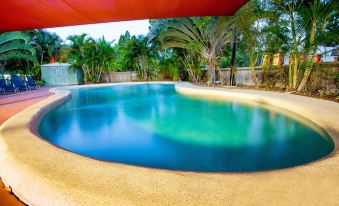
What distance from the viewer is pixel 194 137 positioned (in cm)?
523

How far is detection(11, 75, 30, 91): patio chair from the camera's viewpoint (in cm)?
1332

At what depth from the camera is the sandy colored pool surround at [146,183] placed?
74.3 inches

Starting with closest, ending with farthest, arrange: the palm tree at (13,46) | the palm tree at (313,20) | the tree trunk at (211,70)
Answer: the palm tree at (313,20)
the palm tree at (13,46)
the tree trunk at (211,70)

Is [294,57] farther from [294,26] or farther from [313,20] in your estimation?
[313,20]

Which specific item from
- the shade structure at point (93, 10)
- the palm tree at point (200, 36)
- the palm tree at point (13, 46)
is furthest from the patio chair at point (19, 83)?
the palm tree at point (200, 36)

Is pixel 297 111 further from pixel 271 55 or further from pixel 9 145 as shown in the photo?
pixel 9 145

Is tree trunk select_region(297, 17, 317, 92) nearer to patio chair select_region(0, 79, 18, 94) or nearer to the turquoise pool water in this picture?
the turquoise pool water

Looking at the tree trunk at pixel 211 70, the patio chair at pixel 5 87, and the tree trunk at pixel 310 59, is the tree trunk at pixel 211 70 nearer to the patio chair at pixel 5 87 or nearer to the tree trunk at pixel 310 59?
the tree trunk at pixel 310 59

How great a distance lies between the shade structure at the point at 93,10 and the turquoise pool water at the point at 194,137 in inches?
112

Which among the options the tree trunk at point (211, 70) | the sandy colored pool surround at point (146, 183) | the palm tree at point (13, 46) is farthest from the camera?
the tree trunk at point (211, 70)

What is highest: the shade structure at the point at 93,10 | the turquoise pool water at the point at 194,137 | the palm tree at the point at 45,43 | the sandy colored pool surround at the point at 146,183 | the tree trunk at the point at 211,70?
the palm tree at the point at 45,43

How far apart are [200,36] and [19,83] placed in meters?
12.4

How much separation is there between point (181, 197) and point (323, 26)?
9.62m

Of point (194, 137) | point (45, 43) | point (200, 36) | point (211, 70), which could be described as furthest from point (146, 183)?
point (45, 43)
